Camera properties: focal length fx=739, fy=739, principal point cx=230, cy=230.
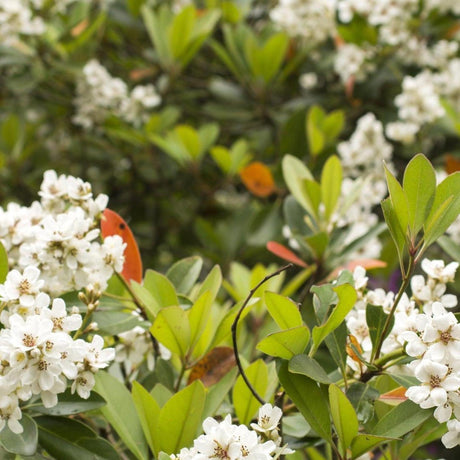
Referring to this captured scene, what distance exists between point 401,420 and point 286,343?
149 mm

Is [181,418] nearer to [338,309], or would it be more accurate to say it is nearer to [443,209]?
[338,309]

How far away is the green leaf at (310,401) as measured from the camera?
2.68 ft

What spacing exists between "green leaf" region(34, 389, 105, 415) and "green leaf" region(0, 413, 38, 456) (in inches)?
1.6

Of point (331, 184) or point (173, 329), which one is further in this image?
point (331, 184)

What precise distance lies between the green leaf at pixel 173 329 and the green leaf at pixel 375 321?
224 millimetres

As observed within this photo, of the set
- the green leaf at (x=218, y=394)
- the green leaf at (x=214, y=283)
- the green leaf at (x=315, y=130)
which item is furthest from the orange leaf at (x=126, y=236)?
the green leaf at (x=315, y=130)

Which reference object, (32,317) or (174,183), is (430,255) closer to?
(174,183)

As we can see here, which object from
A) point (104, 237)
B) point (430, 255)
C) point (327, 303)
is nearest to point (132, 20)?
point (430, 255)

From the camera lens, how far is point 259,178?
1.97m

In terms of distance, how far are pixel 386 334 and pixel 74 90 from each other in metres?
1.63

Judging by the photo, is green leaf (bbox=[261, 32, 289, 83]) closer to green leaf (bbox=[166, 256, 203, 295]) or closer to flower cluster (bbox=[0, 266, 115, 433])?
green leaf (bbox=[166, 256, 203, 295])

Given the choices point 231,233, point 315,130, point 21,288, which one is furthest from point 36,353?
point 231,233

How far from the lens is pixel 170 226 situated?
2510mm

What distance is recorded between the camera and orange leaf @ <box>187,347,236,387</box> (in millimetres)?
1032
